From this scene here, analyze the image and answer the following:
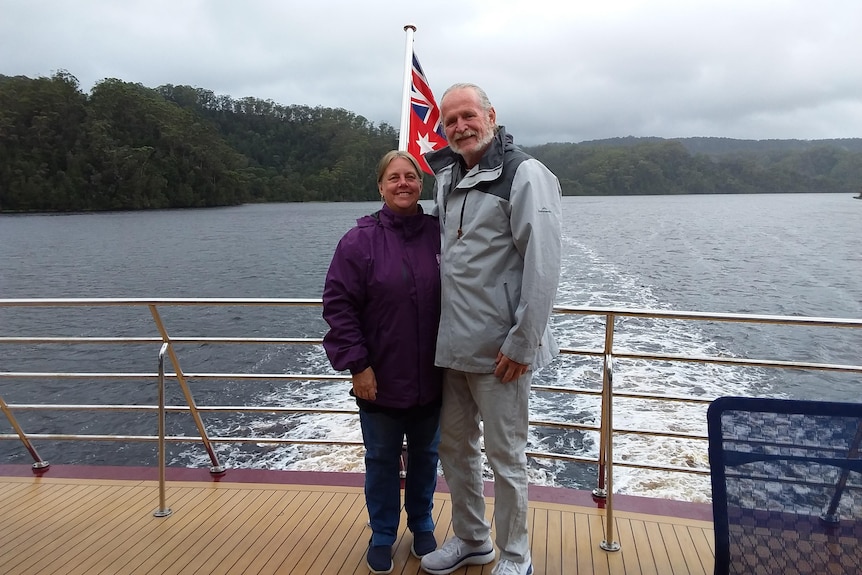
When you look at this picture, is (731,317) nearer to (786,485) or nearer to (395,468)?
(786,485)

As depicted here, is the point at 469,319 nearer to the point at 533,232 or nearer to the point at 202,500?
the point at 533,232

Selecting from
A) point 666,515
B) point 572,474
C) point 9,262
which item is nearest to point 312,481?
point 666,515

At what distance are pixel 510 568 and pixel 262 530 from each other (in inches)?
40.3

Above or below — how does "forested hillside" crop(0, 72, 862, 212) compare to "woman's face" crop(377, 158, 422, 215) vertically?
above

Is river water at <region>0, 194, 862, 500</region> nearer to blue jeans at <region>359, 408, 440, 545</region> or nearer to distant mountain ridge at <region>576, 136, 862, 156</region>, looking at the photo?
blue jeans at <region>359, 408, 440, 545</region>

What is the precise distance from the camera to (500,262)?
67.6 inches

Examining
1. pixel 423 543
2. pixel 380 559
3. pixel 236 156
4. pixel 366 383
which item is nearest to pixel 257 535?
pixel 380 559

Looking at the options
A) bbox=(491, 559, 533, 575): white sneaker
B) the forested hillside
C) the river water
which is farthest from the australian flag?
the forested hillside

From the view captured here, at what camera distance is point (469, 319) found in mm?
1740

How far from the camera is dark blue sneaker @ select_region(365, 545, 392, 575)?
6.66ft

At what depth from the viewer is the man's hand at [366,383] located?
1861 millimetres

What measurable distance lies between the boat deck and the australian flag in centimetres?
198

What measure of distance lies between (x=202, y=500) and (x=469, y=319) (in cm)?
163

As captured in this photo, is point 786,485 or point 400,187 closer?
point 786,485
